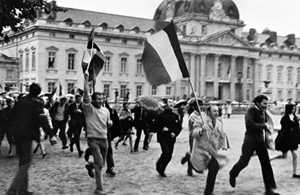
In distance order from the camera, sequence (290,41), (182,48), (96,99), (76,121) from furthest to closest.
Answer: (290,41) < (182,48) < (76,121) < (96,99)

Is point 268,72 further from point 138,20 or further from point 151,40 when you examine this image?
point 151,40

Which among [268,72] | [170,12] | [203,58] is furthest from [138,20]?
[268,72]

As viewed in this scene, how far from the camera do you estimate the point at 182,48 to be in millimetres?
61719

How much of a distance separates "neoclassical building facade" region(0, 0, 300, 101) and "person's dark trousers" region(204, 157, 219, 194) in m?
39.9

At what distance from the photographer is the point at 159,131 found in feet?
33.3

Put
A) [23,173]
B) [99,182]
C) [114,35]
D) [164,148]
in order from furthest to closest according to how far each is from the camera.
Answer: [114,35] < [164,148] < [99,182] < [23,173]

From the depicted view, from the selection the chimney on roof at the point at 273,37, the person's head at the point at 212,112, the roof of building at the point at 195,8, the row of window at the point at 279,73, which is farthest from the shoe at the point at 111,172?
the chimney on roof at the point at 273,37

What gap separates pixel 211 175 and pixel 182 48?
179 feet

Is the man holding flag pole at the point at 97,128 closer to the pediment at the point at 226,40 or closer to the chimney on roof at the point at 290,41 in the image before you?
the pediment at the point at 226,40

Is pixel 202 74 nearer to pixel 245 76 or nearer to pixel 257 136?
pixel 245 76

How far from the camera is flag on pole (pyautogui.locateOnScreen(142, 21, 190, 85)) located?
925cm

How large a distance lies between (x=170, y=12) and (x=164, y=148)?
2324 inches

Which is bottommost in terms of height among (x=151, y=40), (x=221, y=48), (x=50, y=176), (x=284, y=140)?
(x=50, y=176)

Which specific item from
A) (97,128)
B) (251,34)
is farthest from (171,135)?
(251,34)
